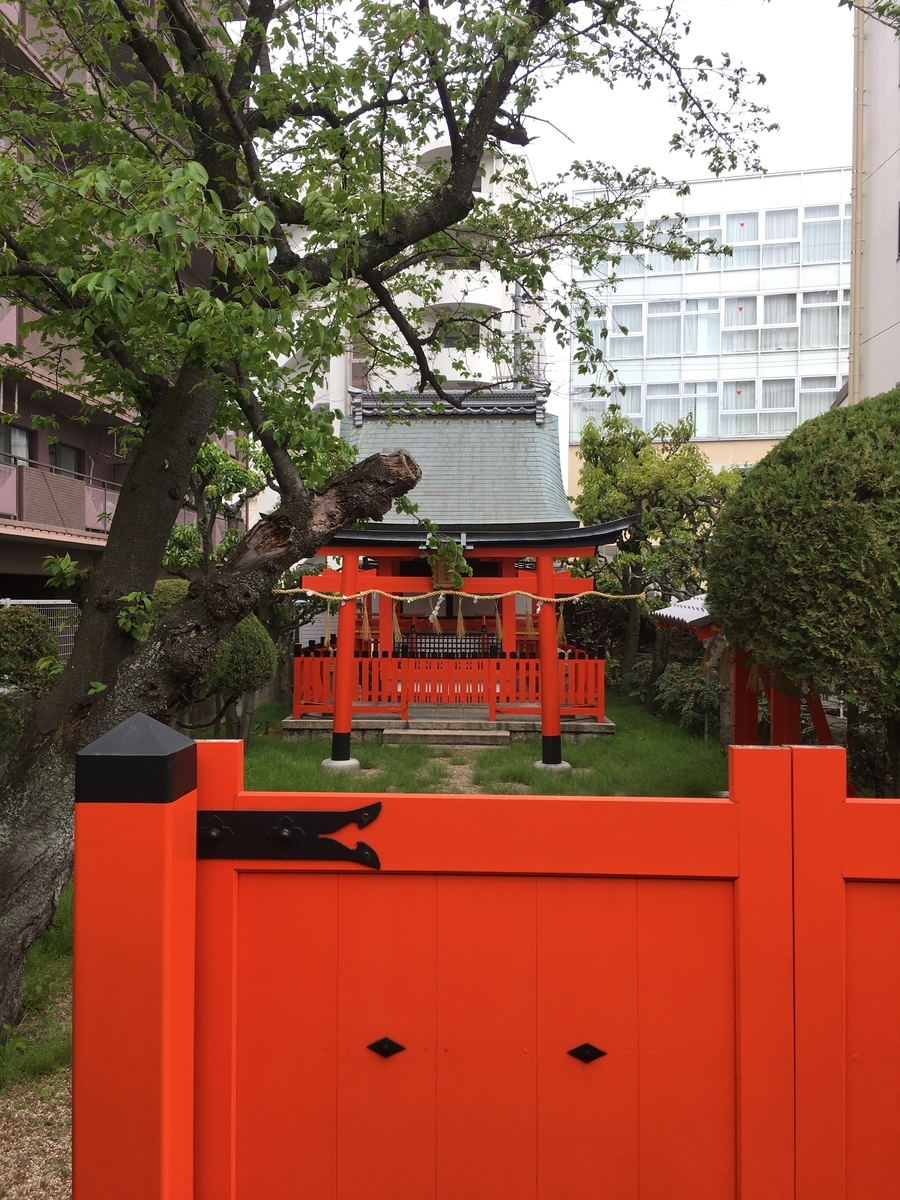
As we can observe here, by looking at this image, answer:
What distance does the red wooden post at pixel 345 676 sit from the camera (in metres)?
12.1

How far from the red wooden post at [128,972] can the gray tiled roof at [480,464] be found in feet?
47.2

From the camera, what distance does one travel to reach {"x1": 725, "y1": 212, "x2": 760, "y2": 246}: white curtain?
32250mm

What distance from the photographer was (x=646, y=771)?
1114cm

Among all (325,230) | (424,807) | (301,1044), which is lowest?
(301,1044)

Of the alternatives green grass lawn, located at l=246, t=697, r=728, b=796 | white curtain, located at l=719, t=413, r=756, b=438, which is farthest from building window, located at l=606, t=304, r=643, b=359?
green grass lawn, located at l=246, t=697, r=728, b=796

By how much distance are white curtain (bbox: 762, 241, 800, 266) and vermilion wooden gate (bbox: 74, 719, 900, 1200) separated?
3508 cm

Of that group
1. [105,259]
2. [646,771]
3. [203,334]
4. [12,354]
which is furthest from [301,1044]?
[646,771]

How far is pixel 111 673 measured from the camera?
4.59 m

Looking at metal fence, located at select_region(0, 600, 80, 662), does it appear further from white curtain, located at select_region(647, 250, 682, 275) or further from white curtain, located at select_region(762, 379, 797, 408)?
white curtain, located at select_region(762, 379, 797, 408)

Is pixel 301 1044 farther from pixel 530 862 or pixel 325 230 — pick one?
pixel 325 230

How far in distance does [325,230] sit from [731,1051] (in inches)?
176

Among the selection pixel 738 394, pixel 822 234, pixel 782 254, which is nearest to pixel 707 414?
pixel 738 394

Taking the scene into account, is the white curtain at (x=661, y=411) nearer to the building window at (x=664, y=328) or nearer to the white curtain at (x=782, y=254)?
the building window at (x=664, y=328)

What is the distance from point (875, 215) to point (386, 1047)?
15.8 metres
